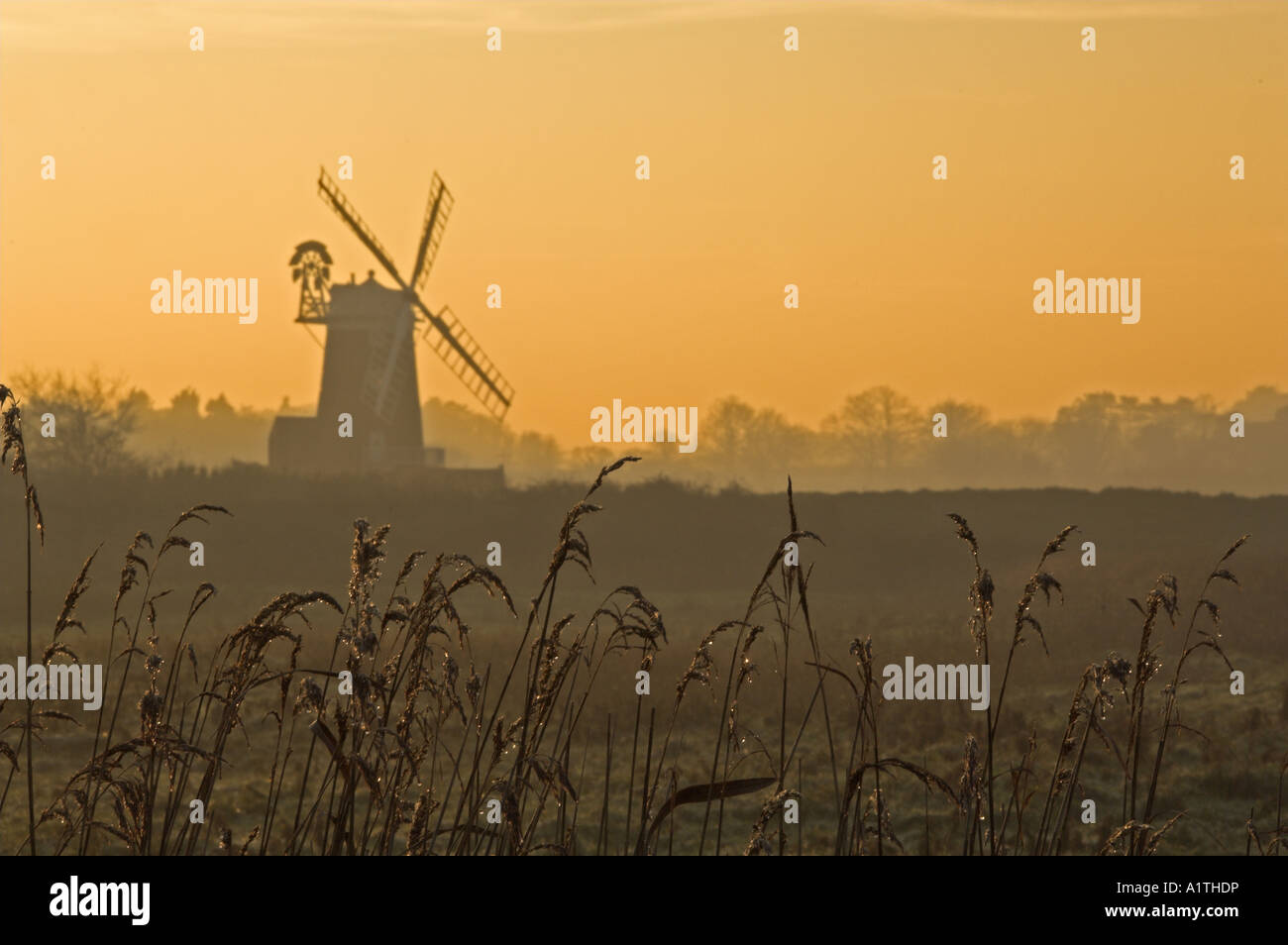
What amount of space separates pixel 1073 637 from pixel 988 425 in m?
85.2

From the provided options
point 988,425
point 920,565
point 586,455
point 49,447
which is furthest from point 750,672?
point 988,425

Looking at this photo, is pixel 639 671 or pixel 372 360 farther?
pixel 372 360

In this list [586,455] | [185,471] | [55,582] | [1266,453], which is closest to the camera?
[55,582]

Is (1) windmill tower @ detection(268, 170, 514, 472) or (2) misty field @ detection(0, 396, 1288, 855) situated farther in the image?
(1) windmill tower @ detection(268, 170, 514, 472)

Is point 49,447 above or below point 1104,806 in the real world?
above

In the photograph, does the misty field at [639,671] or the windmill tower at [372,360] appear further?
the windmill tower at [372,360]

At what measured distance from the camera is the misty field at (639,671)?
3.18 m

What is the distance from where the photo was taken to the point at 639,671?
3.47 metres

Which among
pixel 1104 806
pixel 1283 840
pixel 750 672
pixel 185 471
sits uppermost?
pixel 185 471

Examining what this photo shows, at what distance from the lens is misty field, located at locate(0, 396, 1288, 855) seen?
3184 mm

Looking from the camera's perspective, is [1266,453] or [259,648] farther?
[1266,453]

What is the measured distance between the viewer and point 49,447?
53.7 metres
